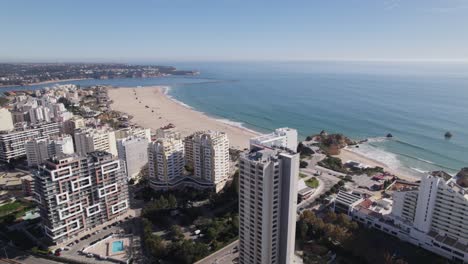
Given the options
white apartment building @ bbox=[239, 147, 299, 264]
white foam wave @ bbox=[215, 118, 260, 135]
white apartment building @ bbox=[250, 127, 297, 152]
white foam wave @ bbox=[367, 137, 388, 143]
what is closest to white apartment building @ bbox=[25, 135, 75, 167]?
white apartment building @ bbox=[250, 127, 297, 152]

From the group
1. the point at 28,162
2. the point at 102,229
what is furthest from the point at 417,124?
the point at 28,162

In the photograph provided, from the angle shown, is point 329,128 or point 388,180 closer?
point 388,180

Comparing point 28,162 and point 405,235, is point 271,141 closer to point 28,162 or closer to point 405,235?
point 405,235

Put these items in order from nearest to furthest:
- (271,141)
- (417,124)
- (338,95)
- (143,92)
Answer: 1. (271,141)
2. (417,124)
3. (338,95)
4. (143,92)

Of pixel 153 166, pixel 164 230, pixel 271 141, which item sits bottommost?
pixel 164 230

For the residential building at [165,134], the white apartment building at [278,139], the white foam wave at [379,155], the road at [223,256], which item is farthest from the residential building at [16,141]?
the white foam wave at [379,155]

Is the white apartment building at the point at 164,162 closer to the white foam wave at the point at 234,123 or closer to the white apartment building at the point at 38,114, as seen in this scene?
the white foam wave at the point at 234,123

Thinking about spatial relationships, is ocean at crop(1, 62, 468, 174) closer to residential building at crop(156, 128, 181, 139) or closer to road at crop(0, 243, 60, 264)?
residential building at crop(156, 128, 181, 139)
